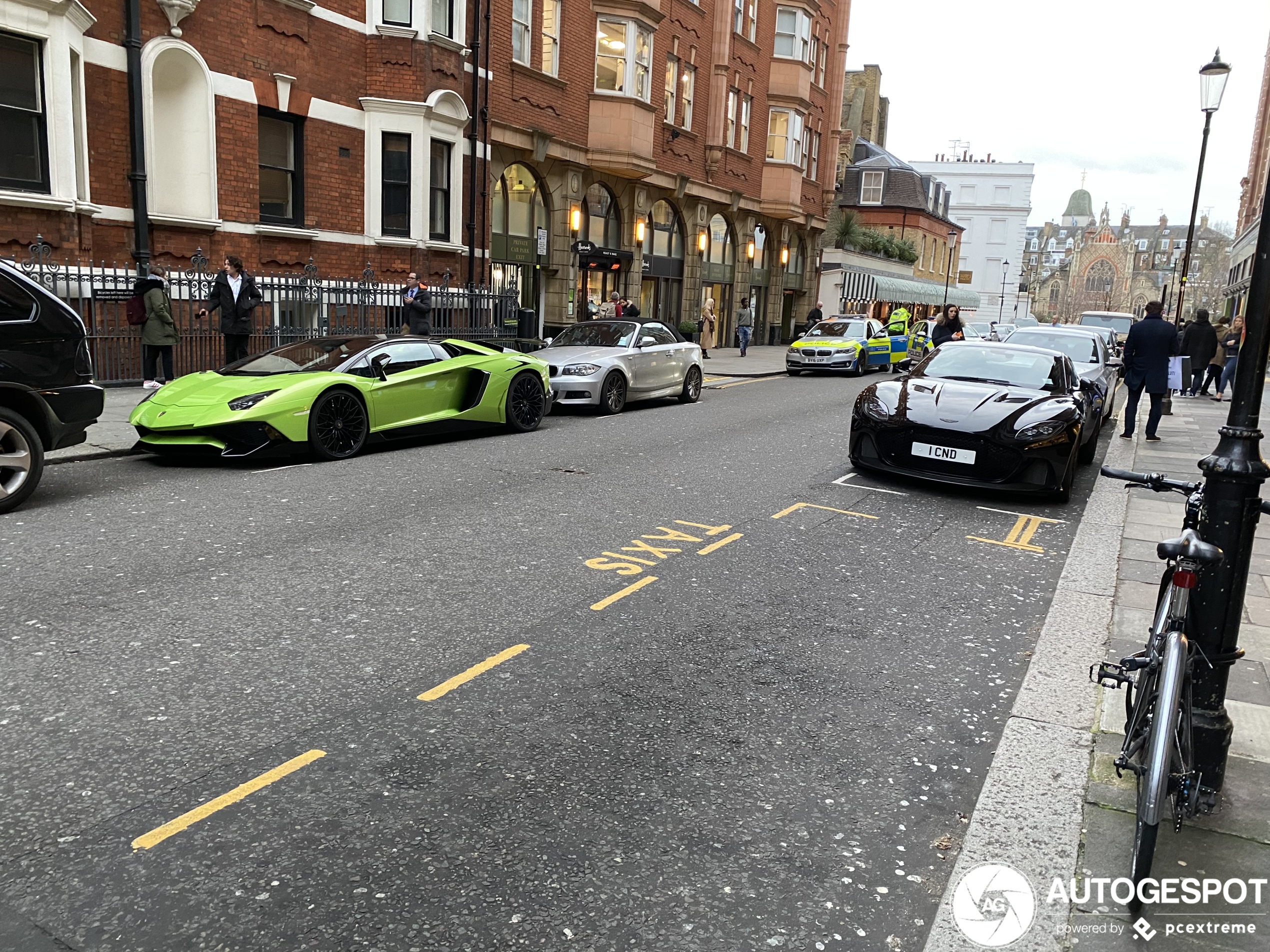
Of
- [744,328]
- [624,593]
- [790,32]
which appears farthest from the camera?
[790,32]

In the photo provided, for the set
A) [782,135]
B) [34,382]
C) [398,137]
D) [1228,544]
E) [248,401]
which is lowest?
[248,401]

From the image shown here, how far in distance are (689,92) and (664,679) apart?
29277 millimetres

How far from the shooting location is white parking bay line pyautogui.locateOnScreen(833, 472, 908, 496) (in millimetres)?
9133

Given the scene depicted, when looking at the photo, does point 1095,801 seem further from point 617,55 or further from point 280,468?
point 617,55

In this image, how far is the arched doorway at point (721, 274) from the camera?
33.9 m

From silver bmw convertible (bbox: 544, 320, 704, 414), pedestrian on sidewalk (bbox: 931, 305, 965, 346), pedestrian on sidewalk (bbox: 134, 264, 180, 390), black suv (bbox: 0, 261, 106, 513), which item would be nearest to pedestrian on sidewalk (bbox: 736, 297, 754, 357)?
pedestrian on sidewalk (bbox: 931, 305, 965, 346)

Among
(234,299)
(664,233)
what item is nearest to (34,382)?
(234,299)

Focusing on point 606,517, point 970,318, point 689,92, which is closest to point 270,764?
point 606,517

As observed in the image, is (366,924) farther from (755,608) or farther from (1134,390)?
(1134,390)

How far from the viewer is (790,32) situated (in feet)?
119

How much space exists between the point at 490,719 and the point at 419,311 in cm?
1403

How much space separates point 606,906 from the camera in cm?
284

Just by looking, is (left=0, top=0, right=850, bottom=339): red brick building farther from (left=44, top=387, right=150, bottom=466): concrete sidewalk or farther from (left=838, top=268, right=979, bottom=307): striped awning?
(left=838, top=268, right=979, bottom=307): striped awning

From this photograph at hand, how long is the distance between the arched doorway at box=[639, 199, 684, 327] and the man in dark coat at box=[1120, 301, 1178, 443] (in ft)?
58.8
